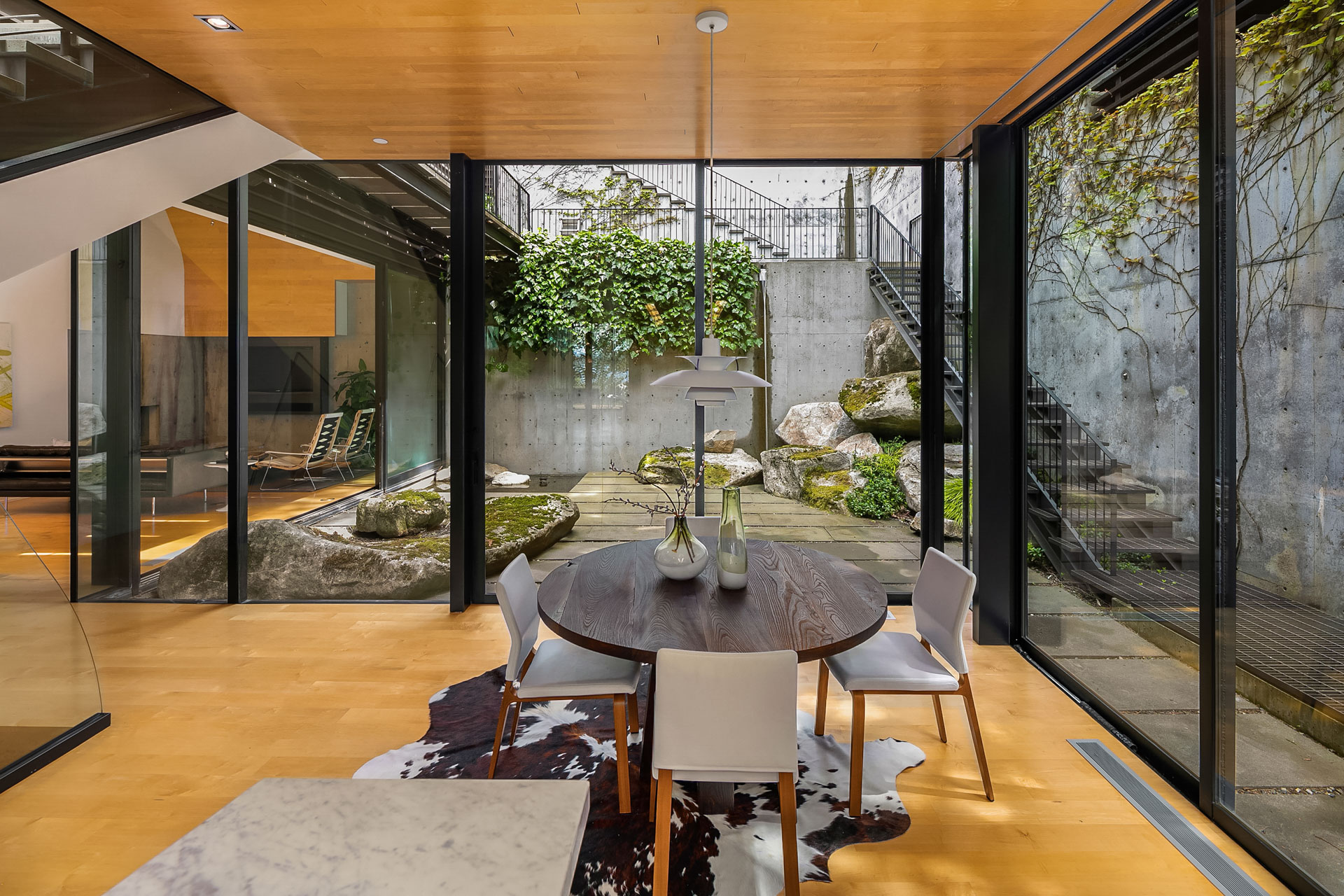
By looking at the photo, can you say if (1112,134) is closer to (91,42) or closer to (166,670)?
(91,42)

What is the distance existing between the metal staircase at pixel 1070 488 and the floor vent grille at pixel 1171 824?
2.55ft

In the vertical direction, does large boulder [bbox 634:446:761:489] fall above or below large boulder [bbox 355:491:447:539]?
above

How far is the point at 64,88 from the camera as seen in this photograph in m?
2.90

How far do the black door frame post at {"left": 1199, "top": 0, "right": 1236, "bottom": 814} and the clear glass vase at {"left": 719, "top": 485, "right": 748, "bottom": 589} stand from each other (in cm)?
158

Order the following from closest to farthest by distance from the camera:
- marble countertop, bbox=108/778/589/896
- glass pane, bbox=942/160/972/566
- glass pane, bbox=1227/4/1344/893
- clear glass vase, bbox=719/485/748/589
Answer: marble countertop, bbox=108/778/589/896, glass pane, bbox=1227/4/1344/893, clear glass vase, bbox=719/485/748/589, glass pane, bbox=942/160/972/566

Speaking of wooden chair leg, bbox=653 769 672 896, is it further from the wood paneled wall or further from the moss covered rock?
the wood paneled wall

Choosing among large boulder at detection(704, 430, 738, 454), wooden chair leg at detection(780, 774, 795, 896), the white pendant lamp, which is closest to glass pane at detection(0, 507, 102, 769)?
the white pendant lamp

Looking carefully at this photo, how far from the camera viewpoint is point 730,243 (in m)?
4.44

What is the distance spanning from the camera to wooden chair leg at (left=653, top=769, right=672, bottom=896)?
1751 millimetres

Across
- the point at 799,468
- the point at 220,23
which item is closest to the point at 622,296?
the point at 799,468

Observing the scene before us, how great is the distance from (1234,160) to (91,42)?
4.52 metres

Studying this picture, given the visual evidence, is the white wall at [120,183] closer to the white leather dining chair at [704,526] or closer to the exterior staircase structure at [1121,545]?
the white leather dining chair at [704,526]

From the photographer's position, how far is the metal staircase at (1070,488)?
2736 millimetres

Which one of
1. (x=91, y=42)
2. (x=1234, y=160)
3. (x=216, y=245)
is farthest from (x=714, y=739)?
(x=216, y=245)
